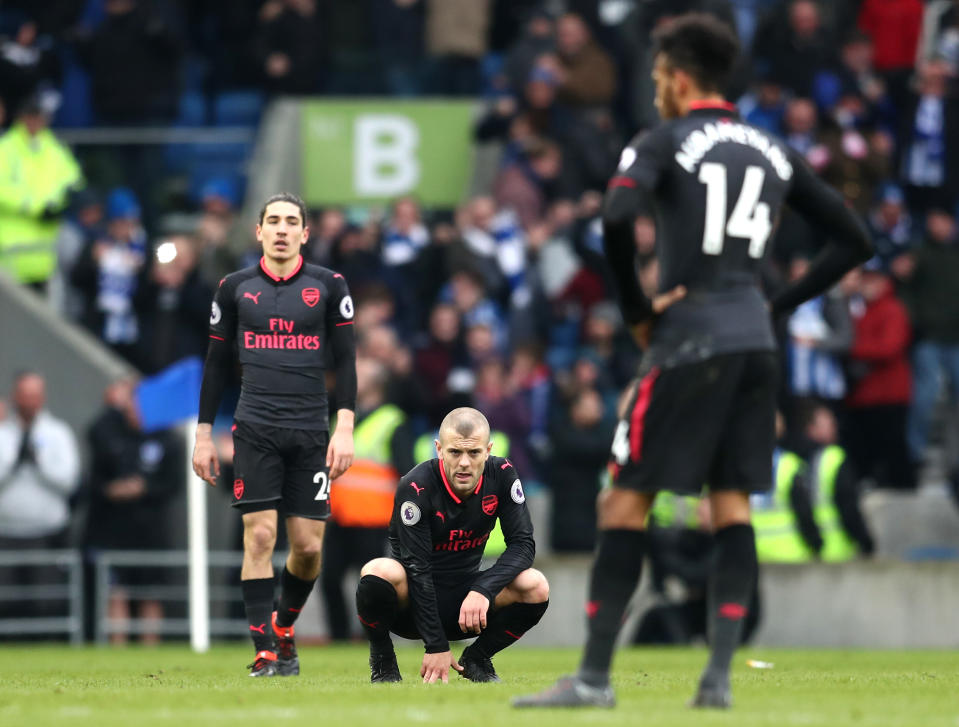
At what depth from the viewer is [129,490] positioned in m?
16.5

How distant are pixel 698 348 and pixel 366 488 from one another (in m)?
8.78

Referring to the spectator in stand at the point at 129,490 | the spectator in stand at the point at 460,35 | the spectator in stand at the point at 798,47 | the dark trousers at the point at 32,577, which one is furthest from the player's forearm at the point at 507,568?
the spectator in stand at the point at 460,35

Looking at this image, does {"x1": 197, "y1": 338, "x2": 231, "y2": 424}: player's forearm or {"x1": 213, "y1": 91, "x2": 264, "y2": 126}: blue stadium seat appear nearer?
{"x1": 197, "y1": 338, "x2": 231, "y2": 424}: player's forearm

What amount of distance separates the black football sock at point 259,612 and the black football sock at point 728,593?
3.29m

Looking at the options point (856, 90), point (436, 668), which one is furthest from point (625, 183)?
point (856, 90)

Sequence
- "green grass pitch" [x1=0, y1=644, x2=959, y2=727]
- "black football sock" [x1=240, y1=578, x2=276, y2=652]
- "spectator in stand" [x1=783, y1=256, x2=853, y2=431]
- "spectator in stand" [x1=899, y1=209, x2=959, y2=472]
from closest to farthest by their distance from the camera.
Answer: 1. "green grass pitch" [x1=0, y1=644, x2=959, y2=727]
2. "black football sock" [x1=240, y1=578, x2=276, y2=652]
3. "spectator in stand" [x1=783, y1=256, x2=853, y2=431]
4. "spectator in stand" [x1=899, y1=209, x2=959, y2=472]

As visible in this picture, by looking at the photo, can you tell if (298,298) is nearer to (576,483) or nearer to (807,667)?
(807,667)

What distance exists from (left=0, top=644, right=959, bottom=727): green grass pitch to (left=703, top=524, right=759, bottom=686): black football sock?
0.18 metres

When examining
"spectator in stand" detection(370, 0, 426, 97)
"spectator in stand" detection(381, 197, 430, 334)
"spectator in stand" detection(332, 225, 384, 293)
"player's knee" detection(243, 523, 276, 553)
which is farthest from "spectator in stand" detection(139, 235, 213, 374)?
"player's knee" detection(243, 523, 276, 553)

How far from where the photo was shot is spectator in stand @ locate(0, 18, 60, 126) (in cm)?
1881

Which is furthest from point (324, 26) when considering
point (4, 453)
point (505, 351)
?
point (4, 453)

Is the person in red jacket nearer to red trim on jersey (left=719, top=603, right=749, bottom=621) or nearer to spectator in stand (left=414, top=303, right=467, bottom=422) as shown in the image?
spectator in stand (left=414, top=303, right=467, bottom=422)

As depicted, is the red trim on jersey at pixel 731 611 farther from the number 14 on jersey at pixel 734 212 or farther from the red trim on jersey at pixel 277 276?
the red trim on jersey at pixel 277 276

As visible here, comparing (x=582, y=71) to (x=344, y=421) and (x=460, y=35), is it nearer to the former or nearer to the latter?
(x=460, y=35)
